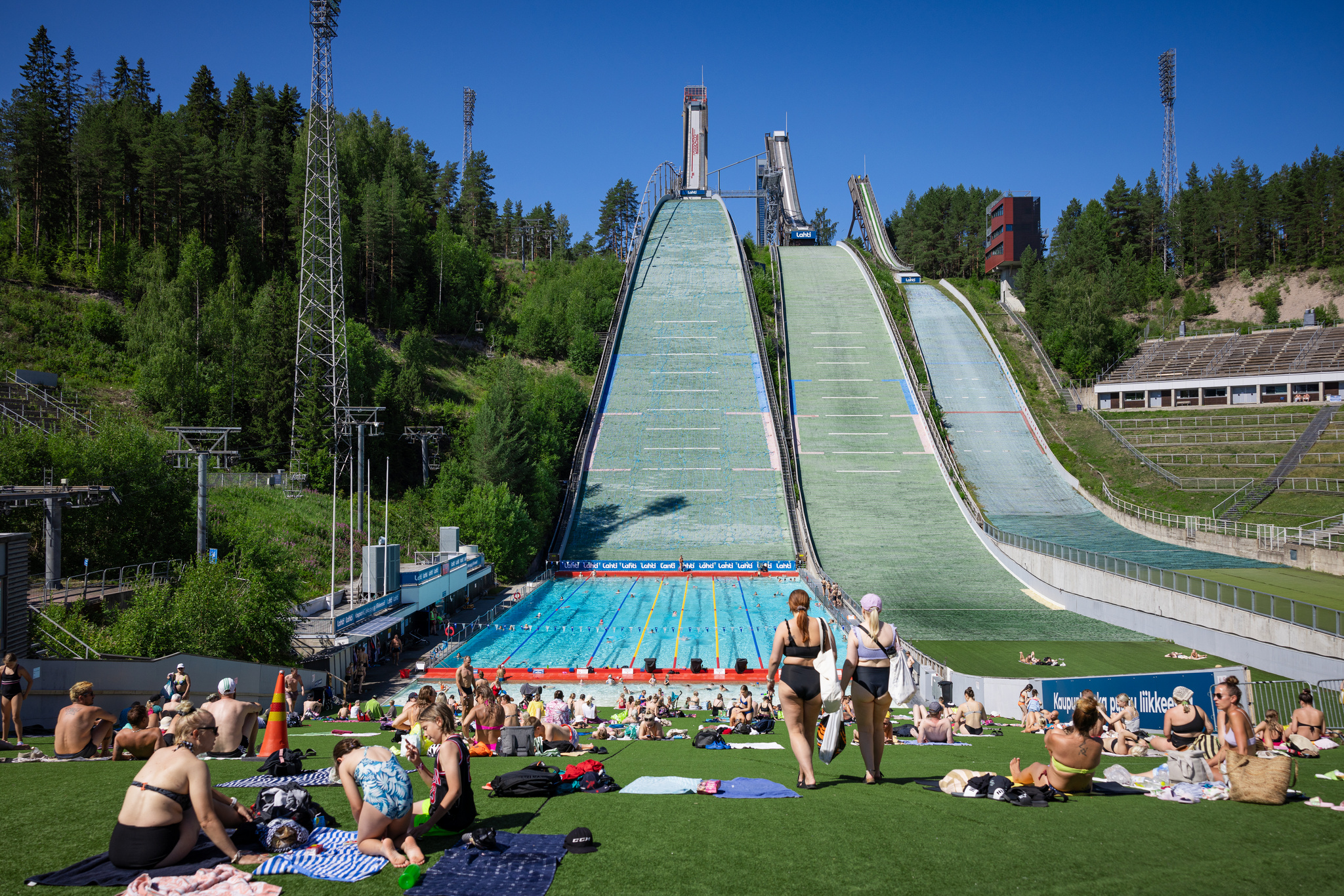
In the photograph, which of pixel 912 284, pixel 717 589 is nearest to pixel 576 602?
pixel 717 589

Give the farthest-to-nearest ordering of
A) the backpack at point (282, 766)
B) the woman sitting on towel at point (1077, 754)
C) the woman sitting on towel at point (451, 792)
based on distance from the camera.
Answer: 1. the backpack at point (282, 766)
2. the woman sitting on towel at point (1077, 754)
3. the woman sitting on towel at point (451, 792)

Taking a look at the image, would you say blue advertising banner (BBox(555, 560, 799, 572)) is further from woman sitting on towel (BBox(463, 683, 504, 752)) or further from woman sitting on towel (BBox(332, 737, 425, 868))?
woman sitting on towel (BBox(332, 737, 425, 868))

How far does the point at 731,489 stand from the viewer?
37.0 m

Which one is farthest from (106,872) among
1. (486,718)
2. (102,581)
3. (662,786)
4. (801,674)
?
(102,581)

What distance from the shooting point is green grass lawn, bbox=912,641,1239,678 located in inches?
694

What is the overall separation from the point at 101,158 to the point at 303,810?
49.9 m

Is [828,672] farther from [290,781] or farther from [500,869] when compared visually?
[290,781]

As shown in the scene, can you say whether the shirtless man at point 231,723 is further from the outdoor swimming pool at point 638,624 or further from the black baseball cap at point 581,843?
the outdoor swimming pool at point 638,624

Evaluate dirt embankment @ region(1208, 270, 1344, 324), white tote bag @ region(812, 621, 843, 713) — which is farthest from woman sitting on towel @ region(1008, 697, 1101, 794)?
dirt embankment @ region(1208, 270, 1344, 324)

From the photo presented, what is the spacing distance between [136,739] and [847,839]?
691cm

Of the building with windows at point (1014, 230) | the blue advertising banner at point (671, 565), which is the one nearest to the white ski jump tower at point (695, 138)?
the building with windows at point (1014, 230)

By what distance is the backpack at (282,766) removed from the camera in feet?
22.7

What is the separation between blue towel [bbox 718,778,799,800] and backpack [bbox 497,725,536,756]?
10.4 feet

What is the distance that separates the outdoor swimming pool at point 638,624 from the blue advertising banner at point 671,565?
54 centimetres
